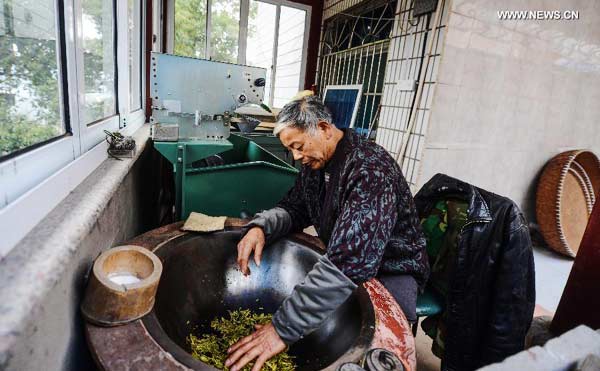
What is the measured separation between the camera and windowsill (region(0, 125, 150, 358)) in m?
0.50

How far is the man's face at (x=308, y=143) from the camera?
134 cm

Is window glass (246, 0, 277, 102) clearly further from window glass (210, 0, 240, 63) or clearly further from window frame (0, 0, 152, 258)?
window frame (0, 0, 152, 258)

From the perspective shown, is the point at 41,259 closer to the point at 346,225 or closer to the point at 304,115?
the point at 346,225

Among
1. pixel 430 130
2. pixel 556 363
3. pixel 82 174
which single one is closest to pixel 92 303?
pixel 82 174

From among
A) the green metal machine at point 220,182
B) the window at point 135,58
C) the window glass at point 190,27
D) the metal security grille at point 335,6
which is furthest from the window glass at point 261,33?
the green metal machine at point 220,182

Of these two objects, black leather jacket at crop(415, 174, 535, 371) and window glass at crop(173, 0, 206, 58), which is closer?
black leather jacket at crop(415, 174, 535, 371)

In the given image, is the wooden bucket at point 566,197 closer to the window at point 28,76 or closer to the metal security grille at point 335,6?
the metal security grille at point 335,6

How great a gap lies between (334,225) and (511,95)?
3.22 meters

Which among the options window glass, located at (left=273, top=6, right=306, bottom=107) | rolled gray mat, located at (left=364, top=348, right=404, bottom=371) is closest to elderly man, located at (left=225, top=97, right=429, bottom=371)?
rolled gray mat, located at (left=364, top=348, right=404, bottom=371)

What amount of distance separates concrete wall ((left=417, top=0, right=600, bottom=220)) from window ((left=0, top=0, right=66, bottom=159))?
3.00m

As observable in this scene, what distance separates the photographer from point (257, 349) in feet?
3.18

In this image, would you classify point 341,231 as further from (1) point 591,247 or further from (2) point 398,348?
(1) point 591,247

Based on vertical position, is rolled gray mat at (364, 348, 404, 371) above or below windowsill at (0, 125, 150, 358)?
below

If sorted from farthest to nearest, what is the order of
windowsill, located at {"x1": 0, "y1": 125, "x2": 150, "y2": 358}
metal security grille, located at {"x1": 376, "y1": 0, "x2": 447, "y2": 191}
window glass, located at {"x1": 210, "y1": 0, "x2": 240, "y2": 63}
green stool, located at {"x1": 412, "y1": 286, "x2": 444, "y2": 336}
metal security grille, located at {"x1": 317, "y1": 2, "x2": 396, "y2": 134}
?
window glass, located at {"x1": 210, "y1": 0, "x2": 240, "y2": 63} < metal security grille, located at {"x1": 317, "y1": 2, "x2": 396, "y2": 134} < metal security grille, located at {"x1": 376, "y1": 0, "x2": 447, "y2": 191} < green stool, located at {"x1": 412, "y1": 286, "x2": 444, "y2": 336} < windowsill, located at {"x1": 0, "y1": 125, "x2": 150, "y2": 358}
